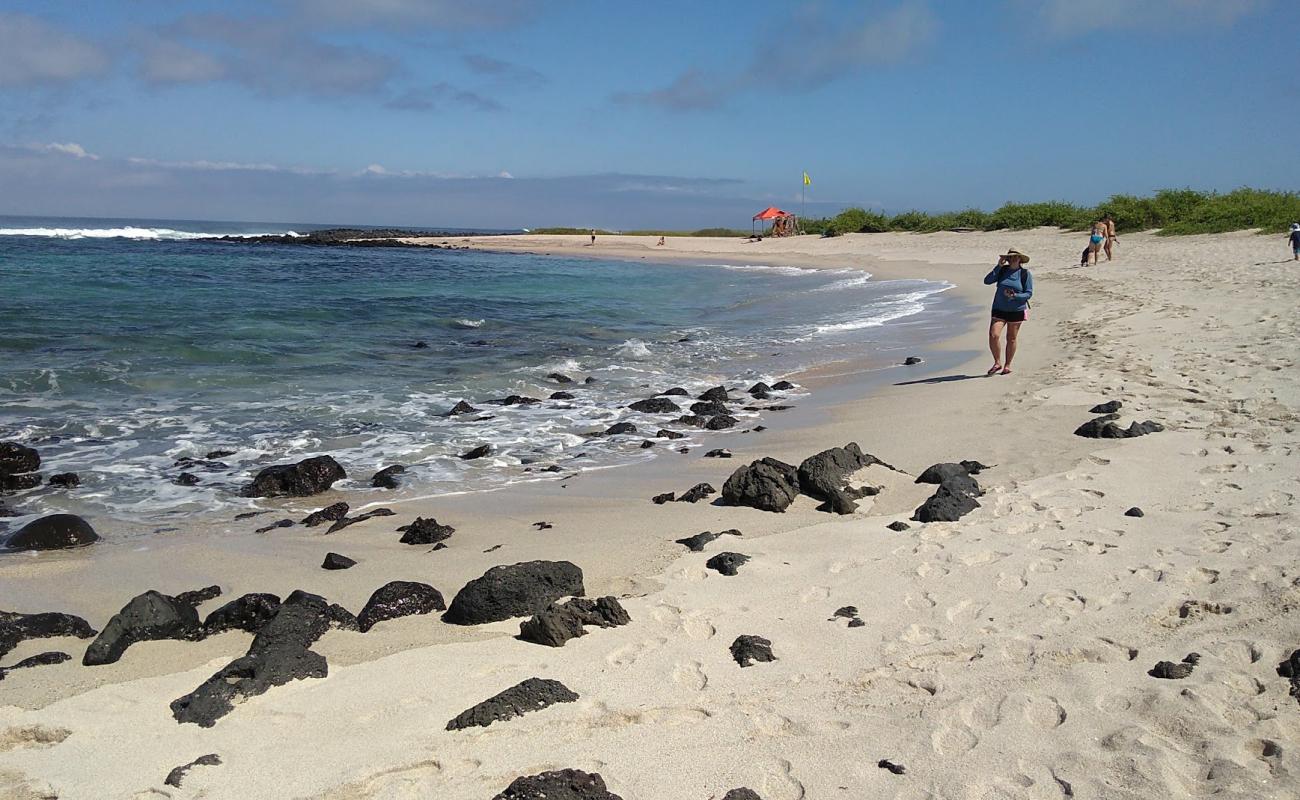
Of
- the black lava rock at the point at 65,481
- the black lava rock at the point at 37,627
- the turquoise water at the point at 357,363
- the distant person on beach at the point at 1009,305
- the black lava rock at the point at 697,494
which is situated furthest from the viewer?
the distant person on beach at the point at 1009,305

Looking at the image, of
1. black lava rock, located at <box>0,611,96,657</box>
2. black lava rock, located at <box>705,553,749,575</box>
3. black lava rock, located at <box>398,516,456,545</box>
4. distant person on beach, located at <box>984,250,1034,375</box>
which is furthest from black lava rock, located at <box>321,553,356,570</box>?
distant person on beach, located at <box>984,250,1034,375</box>

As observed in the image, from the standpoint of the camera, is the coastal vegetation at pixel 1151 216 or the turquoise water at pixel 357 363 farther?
the coastal vegetation at pixel 1151 216

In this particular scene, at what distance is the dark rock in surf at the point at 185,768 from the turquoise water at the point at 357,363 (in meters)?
4.01

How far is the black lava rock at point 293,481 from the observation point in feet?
22.8

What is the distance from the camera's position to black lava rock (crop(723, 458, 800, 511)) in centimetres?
600

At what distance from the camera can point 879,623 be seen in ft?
13.3

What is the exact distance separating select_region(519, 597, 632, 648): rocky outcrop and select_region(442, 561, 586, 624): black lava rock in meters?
0.10

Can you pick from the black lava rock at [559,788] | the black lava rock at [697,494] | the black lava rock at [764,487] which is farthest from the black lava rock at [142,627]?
the black lava rock at [764,487]

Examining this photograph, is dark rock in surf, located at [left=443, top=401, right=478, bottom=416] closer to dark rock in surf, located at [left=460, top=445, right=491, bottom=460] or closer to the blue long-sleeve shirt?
dark rock in surf, located at [left=460, top=445, right=491, bottom=460]

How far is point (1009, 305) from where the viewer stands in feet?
35.3

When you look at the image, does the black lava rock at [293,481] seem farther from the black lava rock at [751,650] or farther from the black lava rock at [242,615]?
the black lava rock at [751,650]

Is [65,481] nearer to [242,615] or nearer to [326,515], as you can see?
[326,515]

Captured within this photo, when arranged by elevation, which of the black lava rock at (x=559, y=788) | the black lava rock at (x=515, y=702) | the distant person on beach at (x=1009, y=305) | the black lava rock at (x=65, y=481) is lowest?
the black lava rock at (x=65, y=481)

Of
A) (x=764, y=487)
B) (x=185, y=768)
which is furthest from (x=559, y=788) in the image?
(x=764, y=487)
